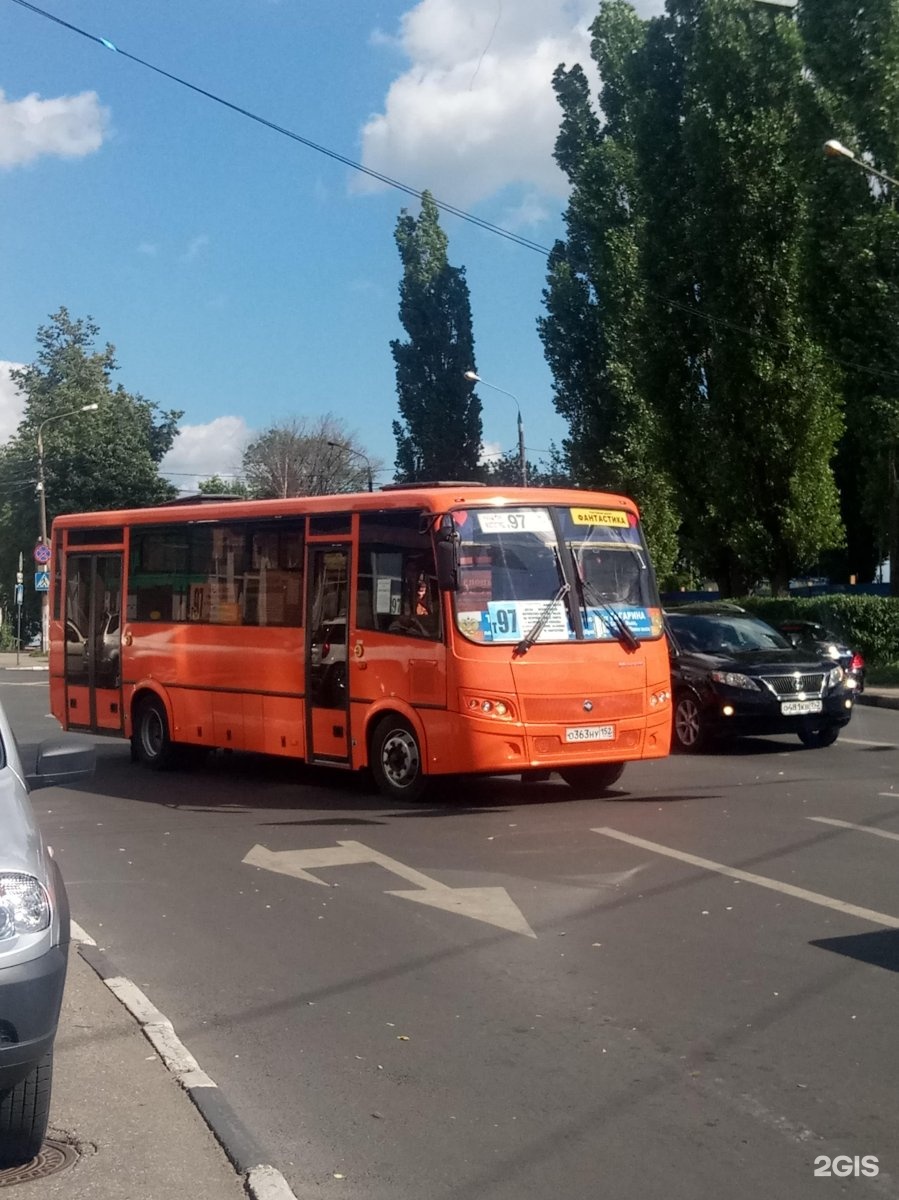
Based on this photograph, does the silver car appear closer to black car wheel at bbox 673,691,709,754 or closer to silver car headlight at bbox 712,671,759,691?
silver car headlight at bbox 712,671,759,691

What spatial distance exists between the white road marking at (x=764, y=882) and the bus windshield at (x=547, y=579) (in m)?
2.04

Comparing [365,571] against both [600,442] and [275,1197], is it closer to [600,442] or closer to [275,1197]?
[275,1197]

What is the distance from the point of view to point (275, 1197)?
4141mm

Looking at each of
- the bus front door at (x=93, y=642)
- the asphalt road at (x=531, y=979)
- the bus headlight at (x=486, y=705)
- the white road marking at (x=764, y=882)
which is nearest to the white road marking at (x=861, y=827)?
the asphalt road at (x=531, y=979)

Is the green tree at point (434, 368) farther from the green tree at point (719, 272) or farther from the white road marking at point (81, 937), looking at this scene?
the white road marking at point (81, 937)

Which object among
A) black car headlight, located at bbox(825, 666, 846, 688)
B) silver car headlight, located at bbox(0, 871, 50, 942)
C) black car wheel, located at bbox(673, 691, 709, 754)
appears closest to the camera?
silver car headlight, located at bbox(0, 871, 50, 942)

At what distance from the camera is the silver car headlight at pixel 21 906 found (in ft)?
14.4

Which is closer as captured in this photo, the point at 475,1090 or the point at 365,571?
the point at 475,1090

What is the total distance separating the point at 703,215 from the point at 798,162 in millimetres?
3351

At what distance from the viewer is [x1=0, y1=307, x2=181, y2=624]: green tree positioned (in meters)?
57.7

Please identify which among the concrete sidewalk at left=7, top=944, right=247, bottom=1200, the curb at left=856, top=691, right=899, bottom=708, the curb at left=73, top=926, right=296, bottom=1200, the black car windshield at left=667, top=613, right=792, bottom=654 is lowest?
the concrete sidewalk at left=7, top=944, right=247, bottom=1200

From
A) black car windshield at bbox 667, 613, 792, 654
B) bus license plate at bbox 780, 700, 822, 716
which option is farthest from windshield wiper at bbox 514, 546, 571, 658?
black car windshield at bbox 667, 613, 792, 654

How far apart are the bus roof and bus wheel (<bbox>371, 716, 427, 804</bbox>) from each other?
1909mm

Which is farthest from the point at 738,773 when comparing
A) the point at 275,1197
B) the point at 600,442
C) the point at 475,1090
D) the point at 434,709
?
the point at 600,442
